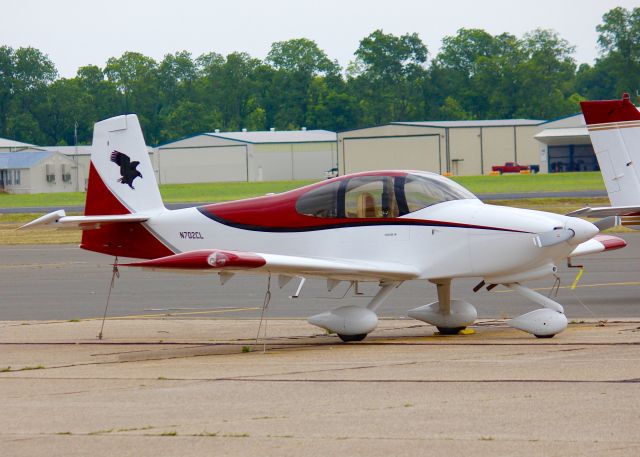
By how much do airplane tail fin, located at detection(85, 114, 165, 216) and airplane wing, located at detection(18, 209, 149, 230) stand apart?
0.28 meters

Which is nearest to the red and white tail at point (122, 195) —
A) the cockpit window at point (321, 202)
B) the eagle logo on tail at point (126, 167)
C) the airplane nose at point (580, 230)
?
the eagle logo on tail at point (126, 167)

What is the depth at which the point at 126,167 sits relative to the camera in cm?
1486

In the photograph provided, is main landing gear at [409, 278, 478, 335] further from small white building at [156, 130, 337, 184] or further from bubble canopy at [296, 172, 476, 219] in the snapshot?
small white building at [156, 130, 337, 184]

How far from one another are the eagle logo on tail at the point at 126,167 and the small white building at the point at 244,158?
290ft

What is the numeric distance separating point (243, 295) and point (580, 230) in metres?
8.29

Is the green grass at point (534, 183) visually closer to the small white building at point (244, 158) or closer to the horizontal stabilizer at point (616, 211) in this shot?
the small white building at point (244, 158)

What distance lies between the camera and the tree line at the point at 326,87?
461 ft

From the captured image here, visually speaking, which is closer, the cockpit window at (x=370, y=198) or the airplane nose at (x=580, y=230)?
the airplane nose at (x=580, y=230)

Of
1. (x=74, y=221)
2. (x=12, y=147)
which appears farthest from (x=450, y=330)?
(x=12, y=147)

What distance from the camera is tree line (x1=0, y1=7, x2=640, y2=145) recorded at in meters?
140

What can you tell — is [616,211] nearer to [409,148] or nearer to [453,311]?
[453,311]

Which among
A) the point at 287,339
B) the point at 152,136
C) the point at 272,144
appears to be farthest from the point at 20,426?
the point at 152,136

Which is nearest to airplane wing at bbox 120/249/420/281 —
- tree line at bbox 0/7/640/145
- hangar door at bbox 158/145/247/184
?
Result: hangar door at bbox 158/145/247/184

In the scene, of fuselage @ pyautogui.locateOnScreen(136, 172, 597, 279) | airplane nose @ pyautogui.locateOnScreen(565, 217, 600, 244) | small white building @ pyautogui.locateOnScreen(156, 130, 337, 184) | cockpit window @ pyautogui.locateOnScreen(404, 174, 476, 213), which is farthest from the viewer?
small white building @ pyautogui.locateOnScreen(156, 130, 337, 184)
